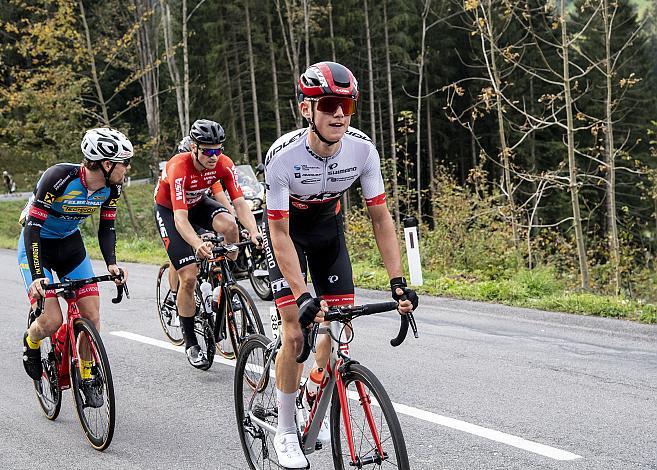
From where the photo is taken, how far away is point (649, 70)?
5038 cm

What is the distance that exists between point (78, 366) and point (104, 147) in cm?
160

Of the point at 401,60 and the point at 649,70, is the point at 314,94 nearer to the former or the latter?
the point at 401,60

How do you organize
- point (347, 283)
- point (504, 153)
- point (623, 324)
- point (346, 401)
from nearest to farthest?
point (346, 401) < point (347, 283) < point (623, 324) < point (504, 153)

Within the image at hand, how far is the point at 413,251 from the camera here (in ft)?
38.5

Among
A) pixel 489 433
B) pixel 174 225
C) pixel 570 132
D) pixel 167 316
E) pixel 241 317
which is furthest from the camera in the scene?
pixel 570 132

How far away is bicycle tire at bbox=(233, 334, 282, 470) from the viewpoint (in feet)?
15.7

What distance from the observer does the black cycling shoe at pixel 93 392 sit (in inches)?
225

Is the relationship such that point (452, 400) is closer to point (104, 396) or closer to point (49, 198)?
point (104, 396)

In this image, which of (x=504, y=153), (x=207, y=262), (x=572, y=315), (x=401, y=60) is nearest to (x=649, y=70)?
(x=401, y=60)

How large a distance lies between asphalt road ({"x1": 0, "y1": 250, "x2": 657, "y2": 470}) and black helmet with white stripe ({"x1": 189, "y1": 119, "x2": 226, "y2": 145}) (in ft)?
7.07

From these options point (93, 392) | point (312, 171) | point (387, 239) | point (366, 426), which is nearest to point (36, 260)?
point (93, 392)

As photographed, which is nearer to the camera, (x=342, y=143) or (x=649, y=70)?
(x=342, y=143)

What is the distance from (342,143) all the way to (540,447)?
234 centimetres

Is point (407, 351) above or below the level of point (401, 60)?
below
